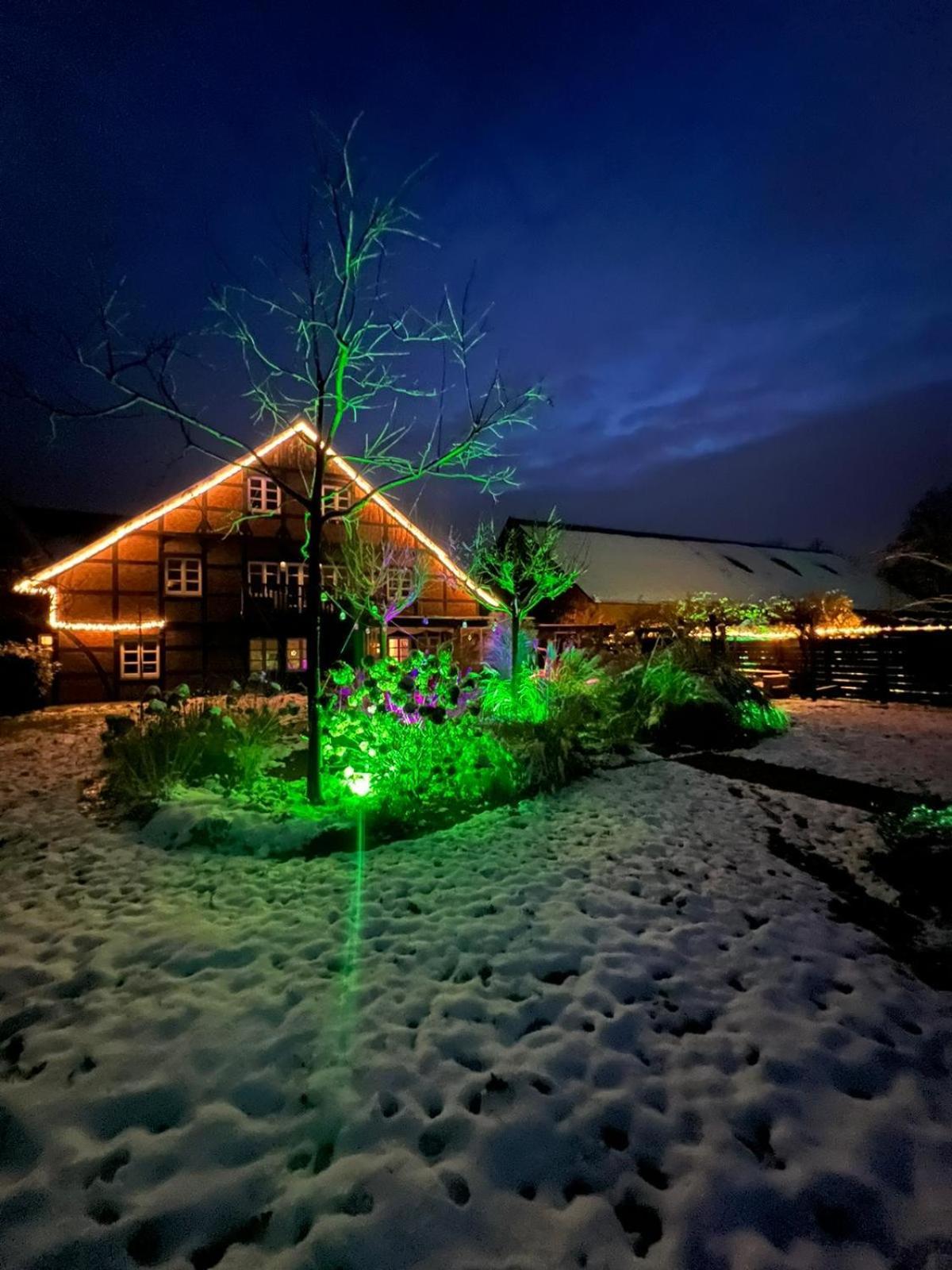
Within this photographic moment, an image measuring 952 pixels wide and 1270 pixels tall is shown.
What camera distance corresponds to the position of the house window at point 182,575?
16.9 m

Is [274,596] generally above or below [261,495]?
below

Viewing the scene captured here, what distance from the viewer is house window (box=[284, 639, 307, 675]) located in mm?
18016

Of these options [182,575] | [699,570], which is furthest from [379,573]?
[699,570]

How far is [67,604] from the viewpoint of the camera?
1548 centimetres

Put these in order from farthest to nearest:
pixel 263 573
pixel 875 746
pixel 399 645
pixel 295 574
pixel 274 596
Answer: pixel 399 645, pixel 295 574, pixel 263 573, pixel 274 596, pixel 875 746

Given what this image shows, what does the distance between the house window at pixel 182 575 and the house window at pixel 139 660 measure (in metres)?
1.60

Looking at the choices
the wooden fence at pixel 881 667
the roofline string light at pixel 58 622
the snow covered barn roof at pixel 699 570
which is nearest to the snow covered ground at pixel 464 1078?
the wooden fence at pixel 881 667

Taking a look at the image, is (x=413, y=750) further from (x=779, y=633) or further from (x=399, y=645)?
(x=779, y=633)

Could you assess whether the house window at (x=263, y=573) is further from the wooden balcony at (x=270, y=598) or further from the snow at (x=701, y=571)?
the snow at (x=701, y=571)

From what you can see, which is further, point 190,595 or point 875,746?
point 190,595

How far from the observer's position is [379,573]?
17.6 m

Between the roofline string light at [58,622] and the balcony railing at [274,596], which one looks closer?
the roofline string light at [58,622]

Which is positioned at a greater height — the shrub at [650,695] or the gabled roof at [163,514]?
the gabled roof at [163,514]

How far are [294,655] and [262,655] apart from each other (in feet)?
3.17
